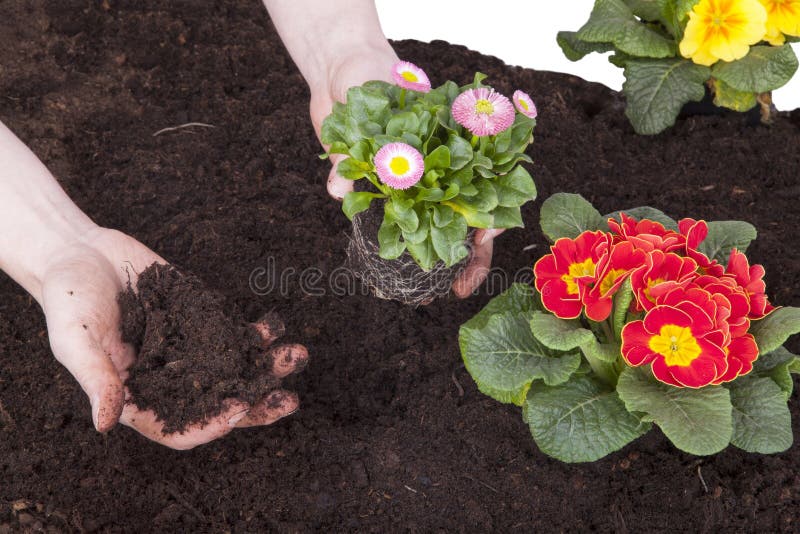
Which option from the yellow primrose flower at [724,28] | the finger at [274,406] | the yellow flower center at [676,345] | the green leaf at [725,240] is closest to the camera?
the yellow flower center at [676,345]

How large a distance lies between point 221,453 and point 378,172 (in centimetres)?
112

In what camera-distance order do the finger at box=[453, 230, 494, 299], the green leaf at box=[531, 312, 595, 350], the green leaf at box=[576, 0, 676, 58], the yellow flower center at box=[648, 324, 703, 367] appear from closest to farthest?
the yellow flower center at box=[648, 324, 703, 367], the green leaf at box=[531, 312, 595, 350], the finger at box=[453, 230, 494, 299], the green leaf at box=[576, 0, 676, 58]

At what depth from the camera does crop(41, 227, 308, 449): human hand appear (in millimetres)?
2520

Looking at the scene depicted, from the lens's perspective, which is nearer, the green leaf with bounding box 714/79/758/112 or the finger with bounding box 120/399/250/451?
the finger with bounding box 120/399/250/451

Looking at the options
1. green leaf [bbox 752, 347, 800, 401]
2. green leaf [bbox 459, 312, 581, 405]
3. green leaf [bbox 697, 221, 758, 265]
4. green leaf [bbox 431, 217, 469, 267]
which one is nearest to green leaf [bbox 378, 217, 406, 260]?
green leaf [bbox 431, 217, 469, 267]

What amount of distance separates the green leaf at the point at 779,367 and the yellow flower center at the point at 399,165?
3.98 ft

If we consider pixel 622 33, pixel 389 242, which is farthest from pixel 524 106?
pixel 622 33

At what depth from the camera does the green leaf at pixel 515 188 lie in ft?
8.64

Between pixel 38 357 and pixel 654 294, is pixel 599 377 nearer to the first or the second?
pixel 654 294

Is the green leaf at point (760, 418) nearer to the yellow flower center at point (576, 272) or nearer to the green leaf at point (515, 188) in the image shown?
the yellow flower center at point (576, 272)

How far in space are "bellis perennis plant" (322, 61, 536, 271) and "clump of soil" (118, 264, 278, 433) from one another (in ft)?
1.74

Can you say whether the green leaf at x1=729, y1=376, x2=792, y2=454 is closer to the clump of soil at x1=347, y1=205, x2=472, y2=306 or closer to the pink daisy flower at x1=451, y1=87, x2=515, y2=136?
the clump of soil at x1=347, y1=205, x2=472, y2=306

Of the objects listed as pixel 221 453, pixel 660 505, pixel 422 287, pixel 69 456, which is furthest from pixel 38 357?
pixel 660 505

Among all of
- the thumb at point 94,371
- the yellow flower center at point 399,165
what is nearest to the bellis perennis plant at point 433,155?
the yellow flower center at point 399,165
